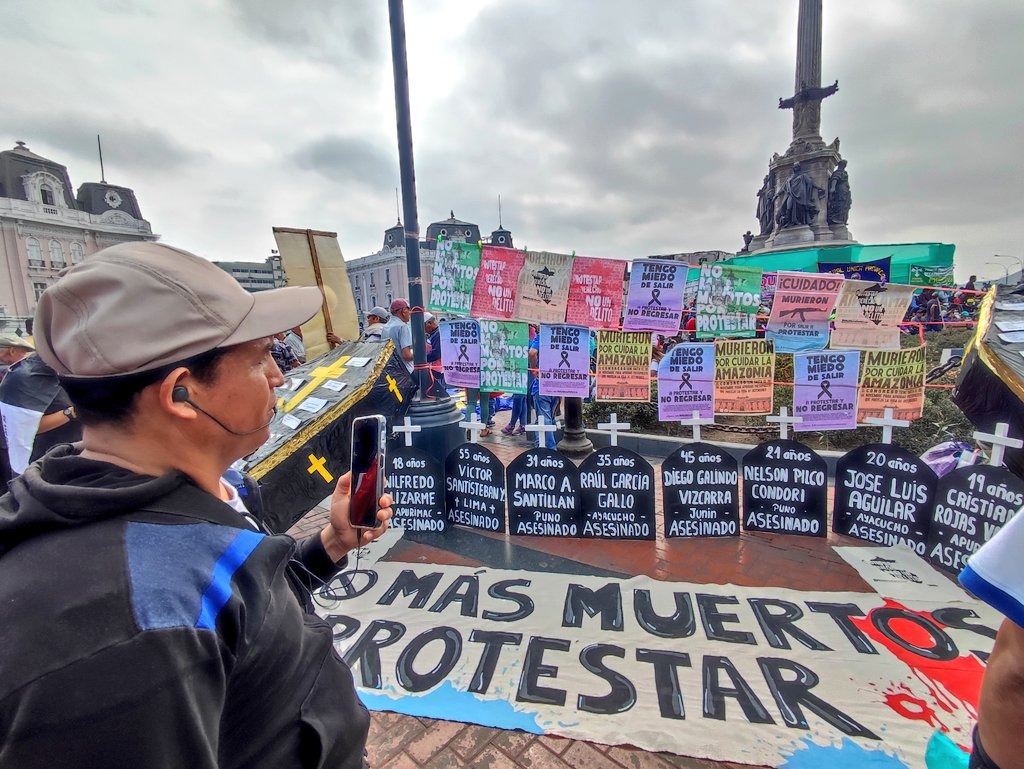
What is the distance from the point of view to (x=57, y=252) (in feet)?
139

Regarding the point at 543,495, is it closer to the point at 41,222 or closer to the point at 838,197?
the point at 838,197

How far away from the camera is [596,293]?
4020 mm

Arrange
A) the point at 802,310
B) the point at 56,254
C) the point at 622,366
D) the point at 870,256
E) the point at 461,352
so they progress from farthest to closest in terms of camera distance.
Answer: the point at 56,254, the point at 870,256, the point at 461,352, the point at 622,366, the point at 802,310

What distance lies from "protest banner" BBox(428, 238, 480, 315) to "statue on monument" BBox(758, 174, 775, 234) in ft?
72.6

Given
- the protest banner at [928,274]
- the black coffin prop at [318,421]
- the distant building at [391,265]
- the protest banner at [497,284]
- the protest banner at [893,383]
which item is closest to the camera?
the black coffin prop at [318,421]

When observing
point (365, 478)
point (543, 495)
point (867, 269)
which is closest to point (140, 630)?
point (365, 478)

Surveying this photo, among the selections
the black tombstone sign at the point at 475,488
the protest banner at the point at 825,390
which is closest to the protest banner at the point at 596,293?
the black tombstone sign at the point at 475,488

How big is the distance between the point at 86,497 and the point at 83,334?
28 cm

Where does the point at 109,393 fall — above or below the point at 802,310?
below

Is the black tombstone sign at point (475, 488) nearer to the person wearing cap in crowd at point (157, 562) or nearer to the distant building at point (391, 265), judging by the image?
the person wearing cap in crowd at point (157, 562)

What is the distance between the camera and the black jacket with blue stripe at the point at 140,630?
58 cm

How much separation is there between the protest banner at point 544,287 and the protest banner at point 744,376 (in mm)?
1333

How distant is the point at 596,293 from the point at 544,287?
1.44 feet

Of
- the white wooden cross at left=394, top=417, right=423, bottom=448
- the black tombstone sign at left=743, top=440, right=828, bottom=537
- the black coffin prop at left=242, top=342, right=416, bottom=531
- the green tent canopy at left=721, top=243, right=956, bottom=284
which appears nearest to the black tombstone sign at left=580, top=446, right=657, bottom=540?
the black tombstone sign at left=743, top=440, right=828, bottom=537
